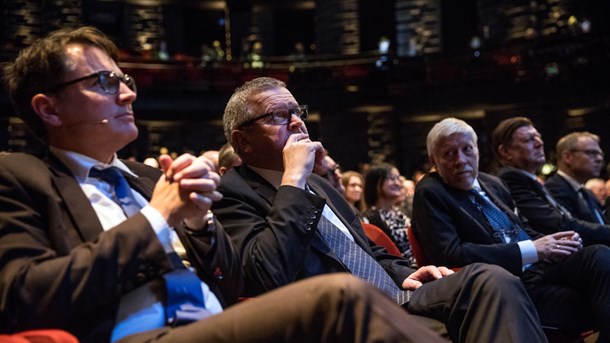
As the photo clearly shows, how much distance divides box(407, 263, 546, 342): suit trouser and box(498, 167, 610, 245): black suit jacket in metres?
1.71

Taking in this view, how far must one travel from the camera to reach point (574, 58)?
11.2 meters

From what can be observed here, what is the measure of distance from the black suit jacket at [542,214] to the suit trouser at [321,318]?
2544 mm

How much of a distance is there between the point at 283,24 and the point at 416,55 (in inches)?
157

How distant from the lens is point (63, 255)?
4.69 ft

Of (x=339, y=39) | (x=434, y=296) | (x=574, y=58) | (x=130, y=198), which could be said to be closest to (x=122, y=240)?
(x=130, y=198)

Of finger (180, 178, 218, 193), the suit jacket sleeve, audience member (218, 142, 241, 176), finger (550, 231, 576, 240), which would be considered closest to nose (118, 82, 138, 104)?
finger (180, 178, 218, 193)

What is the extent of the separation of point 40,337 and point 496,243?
2111 millimetres

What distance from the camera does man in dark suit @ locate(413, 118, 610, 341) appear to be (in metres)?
2.74

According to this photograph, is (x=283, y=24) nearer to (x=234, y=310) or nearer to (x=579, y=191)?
(x=579, y=191)

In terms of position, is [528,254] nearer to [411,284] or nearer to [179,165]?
[411,284]

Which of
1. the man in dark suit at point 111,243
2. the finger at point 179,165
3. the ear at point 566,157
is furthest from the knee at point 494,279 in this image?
the ear at point 566,157

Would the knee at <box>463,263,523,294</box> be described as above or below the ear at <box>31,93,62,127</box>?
below

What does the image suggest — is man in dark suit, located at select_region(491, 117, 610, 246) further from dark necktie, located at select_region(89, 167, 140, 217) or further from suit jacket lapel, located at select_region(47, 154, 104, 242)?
suit jacket lapel, located at select_region(47, 154, 104, 242)

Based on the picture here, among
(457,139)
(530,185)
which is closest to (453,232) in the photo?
(457,139)
